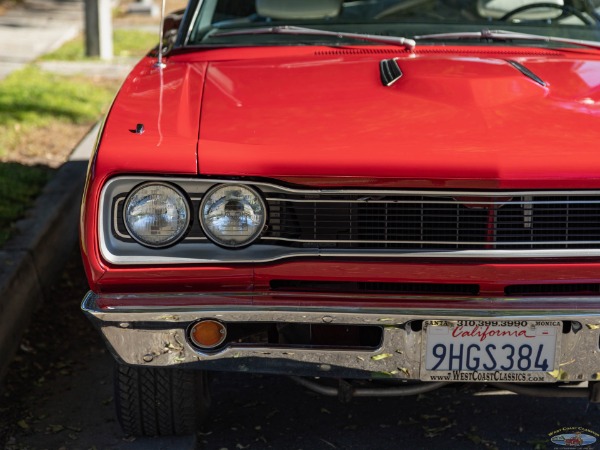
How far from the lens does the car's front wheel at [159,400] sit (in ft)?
11.4

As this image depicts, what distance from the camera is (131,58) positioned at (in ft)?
39.0

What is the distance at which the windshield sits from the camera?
168 inches

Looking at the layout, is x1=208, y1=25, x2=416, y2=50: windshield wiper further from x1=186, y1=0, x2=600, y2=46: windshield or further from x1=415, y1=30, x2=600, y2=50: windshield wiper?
x1=415, y1=30, x2=600, y2=50: windshield wiper

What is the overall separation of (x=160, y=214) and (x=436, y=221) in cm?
82

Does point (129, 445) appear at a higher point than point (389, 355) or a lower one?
lower

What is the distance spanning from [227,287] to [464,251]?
2.32ft

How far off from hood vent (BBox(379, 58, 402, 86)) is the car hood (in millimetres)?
24

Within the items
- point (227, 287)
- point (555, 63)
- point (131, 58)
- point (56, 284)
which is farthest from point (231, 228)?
point (131, 58)

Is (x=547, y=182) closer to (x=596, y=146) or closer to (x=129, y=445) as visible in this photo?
(x=596, y=146)

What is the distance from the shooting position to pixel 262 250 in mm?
3107

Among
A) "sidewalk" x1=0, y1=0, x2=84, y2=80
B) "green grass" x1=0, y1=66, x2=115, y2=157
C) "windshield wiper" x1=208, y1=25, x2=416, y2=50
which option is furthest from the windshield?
"sidewalk" x1=0, y1=0, x2=84, y2=80

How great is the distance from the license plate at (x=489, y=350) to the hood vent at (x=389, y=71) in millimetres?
958

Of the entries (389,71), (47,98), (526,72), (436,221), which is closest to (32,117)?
(47,98)

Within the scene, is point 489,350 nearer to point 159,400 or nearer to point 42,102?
point 159,400
